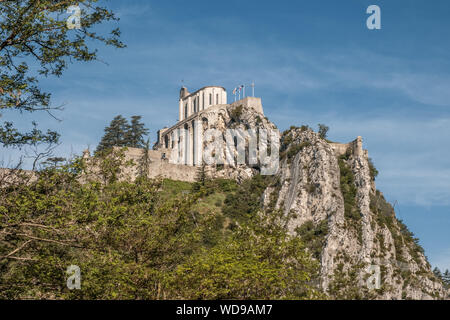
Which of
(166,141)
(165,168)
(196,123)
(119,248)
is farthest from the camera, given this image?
(166,141)

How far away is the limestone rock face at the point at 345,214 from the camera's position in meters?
56.7

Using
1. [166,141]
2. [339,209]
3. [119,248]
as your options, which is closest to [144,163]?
[166,141]

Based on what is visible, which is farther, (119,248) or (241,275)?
A: (119,248)

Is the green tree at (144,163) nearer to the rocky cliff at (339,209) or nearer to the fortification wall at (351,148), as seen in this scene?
the rocky cliff at (339,209)

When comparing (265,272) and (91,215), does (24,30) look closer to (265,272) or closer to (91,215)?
(91,215)

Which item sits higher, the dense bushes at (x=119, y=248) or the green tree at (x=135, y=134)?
the green tree at (x=135, y=134)

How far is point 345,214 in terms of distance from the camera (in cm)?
6231

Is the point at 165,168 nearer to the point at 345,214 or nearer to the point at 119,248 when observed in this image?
the point at 345,214

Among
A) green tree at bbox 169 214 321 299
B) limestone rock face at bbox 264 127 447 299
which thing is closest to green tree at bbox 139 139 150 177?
limestone rock face at bbox 264 127 447 299

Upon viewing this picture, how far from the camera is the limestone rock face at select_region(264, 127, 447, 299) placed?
5669cm

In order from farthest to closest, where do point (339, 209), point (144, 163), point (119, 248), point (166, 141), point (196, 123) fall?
point (166, 141) < point (196, 123) < point (144, 163) < point (339, 209) < point (119, 248)

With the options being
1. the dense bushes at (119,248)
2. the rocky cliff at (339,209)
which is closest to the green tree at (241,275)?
the dense bushes at (119,248)

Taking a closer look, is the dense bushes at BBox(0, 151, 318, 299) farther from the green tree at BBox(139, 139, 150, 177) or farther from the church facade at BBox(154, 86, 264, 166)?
the church facade at BBox(154, 86, 264, 166)

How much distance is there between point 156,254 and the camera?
1988 centimetres
